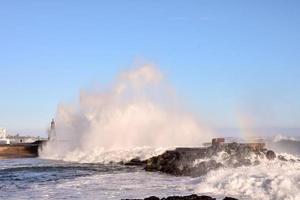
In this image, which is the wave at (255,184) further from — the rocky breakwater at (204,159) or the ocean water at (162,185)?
the rocky breakwater at (204,159)

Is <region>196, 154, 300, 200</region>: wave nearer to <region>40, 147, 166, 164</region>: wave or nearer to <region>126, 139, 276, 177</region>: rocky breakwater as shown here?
<region>126, 139, 276, 177</region>: rocky breakwater

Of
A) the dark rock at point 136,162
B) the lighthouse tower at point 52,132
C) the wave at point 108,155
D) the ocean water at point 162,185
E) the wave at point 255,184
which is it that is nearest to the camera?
the wave at point 255,184

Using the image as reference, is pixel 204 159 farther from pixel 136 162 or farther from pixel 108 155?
pixel 108 155

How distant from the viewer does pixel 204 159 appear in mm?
23750

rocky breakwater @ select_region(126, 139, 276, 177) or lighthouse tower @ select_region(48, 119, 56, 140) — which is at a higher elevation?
lighthouse tower @ select_region(48, 119, 56, 140)

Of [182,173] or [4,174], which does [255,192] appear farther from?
[4,174]

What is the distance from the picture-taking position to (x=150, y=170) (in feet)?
82.8

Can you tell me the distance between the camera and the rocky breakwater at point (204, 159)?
73.9ft

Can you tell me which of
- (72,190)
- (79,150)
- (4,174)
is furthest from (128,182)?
(79,150)

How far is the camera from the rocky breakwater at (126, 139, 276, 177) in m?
22.5

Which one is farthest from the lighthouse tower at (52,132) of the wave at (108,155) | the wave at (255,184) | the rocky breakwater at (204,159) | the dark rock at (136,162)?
the wave at (255,184)

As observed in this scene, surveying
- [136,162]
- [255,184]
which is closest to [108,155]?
[136,162]

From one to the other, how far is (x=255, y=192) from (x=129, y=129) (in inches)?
1015

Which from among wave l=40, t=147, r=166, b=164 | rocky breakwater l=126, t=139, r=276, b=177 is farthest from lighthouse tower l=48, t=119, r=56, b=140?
rocky breakwater l=126, t=139, r=276, b=177
